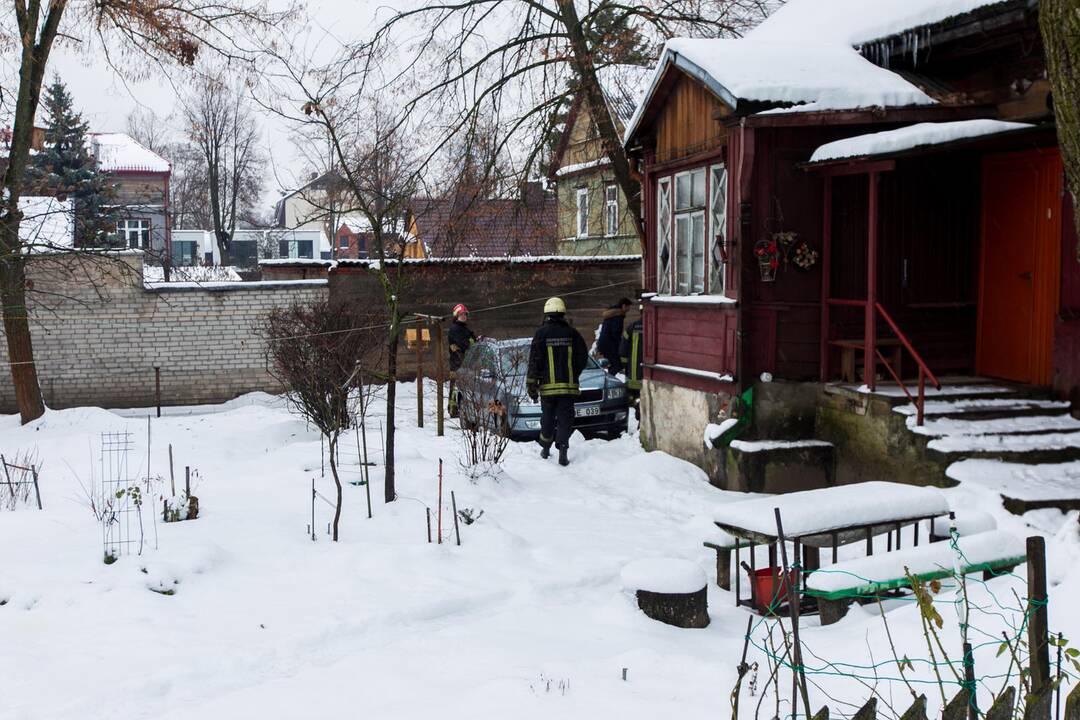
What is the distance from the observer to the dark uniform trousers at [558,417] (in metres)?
11.3

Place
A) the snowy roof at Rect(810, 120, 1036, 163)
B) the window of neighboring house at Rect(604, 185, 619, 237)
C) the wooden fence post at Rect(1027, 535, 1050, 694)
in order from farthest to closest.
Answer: the window of neighboring house at Rect(604, 185, 619, 237)
the snowy roof at Rect(810, 120, 1036, 163)
the wooden fence post at Rect(1027, 535, 1050, 694)

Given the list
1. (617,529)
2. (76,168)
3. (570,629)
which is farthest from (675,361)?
(76,168)

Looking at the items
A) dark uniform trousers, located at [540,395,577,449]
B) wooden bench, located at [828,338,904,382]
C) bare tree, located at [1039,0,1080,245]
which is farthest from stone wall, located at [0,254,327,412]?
bare tree, located at [1039,0,1080,245]

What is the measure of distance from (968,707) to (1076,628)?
135 centimetres

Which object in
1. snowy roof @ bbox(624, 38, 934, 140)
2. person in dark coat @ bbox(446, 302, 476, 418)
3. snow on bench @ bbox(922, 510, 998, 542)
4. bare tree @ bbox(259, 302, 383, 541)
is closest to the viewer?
snow on bench @ bbox(922, 510, 998, 542)

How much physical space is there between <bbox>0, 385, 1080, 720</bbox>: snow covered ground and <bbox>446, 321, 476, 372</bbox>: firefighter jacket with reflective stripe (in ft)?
19.1

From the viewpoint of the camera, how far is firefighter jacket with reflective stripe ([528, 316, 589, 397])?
11.2 metres

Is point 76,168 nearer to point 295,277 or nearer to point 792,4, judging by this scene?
point 295,277

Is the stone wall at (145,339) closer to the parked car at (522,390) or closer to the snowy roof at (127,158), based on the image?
the parked car at (522,390)

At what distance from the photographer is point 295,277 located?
2033 centimetres

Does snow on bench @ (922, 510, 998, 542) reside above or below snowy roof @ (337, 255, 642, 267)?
below

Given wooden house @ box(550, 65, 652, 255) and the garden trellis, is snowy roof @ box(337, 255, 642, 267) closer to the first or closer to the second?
wooden house @ box(550, 65, 652, 255)

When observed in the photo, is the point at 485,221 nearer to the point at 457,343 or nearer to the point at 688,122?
the point at 457,343

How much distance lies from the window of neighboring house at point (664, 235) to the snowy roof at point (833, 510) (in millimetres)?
5436
